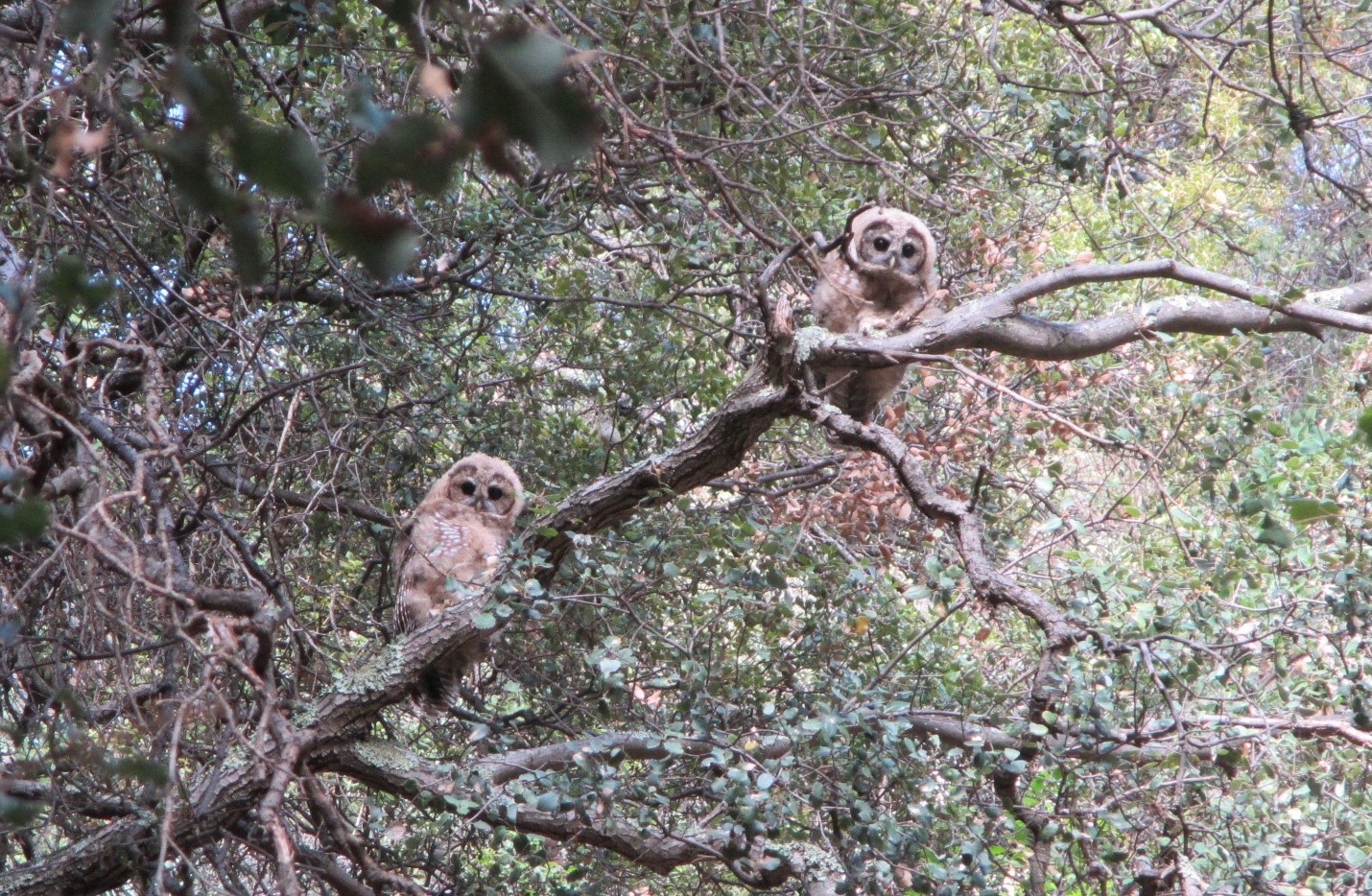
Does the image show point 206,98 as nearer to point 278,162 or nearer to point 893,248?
point 278,162

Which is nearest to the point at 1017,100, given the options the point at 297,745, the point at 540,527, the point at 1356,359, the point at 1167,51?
the point at 1167,51

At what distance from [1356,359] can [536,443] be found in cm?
271

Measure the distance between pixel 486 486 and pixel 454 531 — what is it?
21cm

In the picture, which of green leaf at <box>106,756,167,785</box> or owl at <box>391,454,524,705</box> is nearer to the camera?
green leaf at <box>106,756,167,785</box>

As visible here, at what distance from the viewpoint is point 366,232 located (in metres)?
0.58

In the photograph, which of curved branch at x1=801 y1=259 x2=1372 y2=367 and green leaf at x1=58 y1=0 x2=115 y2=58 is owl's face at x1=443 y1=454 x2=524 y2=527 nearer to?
curved branch at x1=801 y1=259 x2=1372 y2=367

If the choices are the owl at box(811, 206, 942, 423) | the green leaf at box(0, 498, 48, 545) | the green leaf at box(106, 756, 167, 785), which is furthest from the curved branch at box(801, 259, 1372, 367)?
the green leaf at box(0, 498, 48, 545)

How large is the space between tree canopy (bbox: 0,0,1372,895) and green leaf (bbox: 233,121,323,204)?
937 millimetres

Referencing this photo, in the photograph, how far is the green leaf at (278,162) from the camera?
1.94 feet

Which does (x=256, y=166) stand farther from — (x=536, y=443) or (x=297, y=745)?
(x=536, y=443)

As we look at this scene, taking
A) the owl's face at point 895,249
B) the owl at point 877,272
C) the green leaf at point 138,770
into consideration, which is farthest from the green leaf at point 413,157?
the owl's face at point 895,249

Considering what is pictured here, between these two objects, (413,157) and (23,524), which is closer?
(413,157)

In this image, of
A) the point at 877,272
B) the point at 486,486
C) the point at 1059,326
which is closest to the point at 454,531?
the point at 486,486

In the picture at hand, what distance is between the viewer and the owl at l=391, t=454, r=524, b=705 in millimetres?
4371
